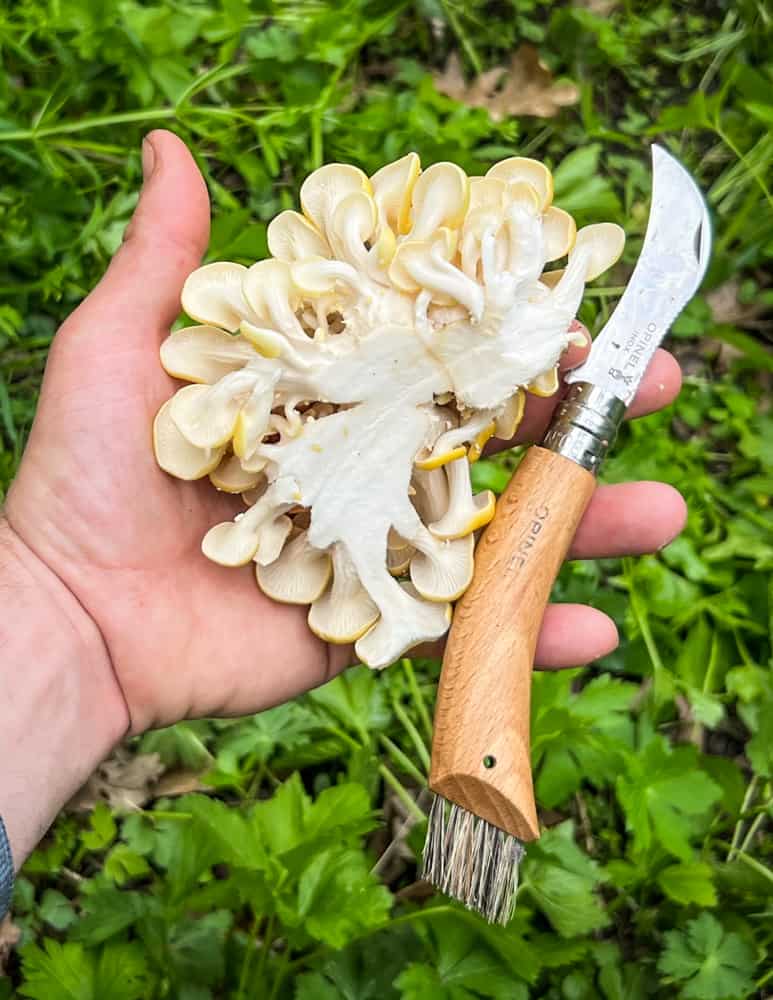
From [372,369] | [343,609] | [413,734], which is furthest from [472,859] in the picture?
[372,369]

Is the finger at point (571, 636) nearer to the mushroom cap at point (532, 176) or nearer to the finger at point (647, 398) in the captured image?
the finger at point (647, 398)

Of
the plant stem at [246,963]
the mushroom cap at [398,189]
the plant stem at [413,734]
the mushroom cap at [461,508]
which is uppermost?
the mushroom cap at [398,189]

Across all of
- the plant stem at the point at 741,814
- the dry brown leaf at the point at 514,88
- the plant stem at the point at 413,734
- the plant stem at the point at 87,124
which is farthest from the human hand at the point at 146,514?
the dry brown leaf at the point at 514,88

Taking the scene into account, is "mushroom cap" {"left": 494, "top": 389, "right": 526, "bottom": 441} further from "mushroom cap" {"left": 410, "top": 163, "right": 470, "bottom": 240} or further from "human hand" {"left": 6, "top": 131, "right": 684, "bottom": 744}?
"mushroom cap" {"left": 410, "top": 163, "right": 470, "bottom": 240}

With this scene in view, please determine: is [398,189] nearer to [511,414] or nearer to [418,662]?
[511,414]

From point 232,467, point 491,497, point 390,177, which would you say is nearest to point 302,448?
point 232,467

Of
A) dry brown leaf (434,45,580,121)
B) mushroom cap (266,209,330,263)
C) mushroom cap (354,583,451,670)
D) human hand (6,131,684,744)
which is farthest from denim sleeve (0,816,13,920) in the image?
dry brown leaf (434,45,580,121)
